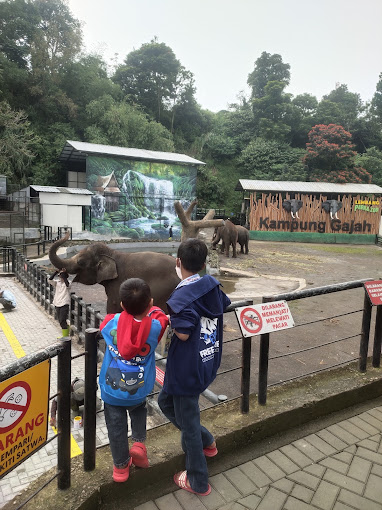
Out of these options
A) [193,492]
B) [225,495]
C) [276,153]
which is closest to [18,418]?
[193,492]

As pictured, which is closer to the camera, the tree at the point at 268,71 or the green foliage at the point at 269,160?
the green foliage at the point at 269,160

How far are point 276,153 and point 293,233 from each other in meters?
15.2

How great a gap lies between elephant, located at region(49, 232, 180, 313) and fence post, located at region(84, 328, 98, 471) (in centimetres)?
303

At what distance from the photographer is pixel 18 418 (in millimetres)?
Result: 1931

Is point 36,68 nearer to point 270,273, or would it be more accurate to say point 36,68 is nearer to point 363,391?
point 270,273

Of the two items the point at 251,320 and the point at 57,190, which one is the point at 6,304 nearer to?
the point at 251,320

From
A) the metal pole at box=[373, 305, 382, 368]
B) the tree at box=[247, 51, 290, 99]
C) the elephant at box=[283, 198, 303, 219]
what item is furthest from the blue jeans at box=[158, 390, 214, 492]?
the tree at box=[247, 51, 290, 99]

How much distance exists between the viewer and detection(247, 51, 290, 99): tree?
155ft

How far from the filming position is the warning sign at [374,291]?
149 inches

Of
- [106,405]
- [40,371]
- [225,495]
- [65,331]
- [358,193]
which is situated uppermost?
[358,193]

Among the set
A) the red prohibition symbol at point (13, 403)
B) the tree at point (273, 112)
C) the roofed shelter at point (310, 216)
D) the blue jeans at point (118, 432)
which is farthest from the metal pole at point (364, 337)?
the tree at point (273, 112)

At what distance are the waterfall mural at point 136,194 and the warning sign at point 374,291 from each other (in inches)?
929

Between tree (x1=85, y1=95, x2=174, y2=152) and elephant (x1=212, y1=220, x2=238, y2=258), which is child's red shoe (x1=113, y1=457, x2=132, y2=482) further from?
tree (x1=85, y1=95, x2=174, y2=152)

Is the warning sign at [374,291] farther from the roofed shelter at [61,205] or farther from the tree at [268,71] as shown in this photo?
the tree at [268,71]
